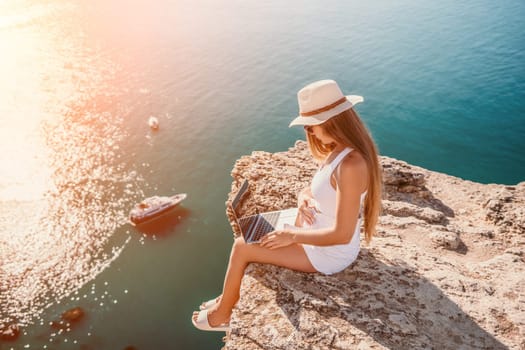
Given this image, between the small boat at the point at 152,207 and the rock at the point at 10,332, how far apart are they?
1359 centimetres

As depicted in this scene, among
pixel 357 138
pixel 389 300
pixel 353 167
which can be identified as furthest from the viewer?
pixel 389 300

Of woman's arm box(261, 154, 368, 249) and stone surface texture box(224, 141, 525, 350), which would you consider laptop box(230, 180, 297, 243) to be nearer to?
stone surface texture box(224, 141, 525, 350)

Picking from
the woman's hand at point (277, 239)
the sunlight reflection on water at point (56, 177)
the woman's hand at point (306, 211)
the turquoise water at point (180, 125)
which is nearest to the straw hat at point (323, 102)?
the woman's hand at point (306, 211)

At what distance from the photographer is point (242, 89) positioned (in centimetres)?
5747

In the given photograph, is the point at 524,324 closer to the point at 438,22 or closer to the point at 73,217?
the point at 73,217

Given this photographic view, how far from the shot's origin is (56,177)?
44.1 metres

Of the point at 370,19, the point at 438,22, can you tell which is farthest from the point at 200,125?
the point at 438,22

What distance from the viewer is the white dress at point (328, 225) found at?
424cm

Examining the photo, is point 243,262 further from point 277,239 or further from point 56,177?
point 56,177

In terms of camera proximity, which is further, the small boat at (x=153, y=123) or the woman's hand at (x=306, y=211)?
the small boat at (x=153, y=123)

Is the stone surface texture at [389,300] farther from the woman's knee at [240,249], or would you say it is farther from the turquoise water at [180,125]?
the turquoise water at [180,125]

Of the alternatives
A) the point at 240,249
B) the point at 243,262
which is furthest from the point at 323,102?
the point at 243,262

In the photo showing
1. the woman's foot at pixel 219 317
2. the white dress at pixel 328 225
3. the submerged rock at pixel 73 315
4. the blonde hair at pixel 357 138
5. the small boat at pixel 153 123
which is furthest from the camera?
the small boat at pixel 153 123

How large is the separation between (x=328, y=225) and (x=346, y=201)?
0.68 meters
